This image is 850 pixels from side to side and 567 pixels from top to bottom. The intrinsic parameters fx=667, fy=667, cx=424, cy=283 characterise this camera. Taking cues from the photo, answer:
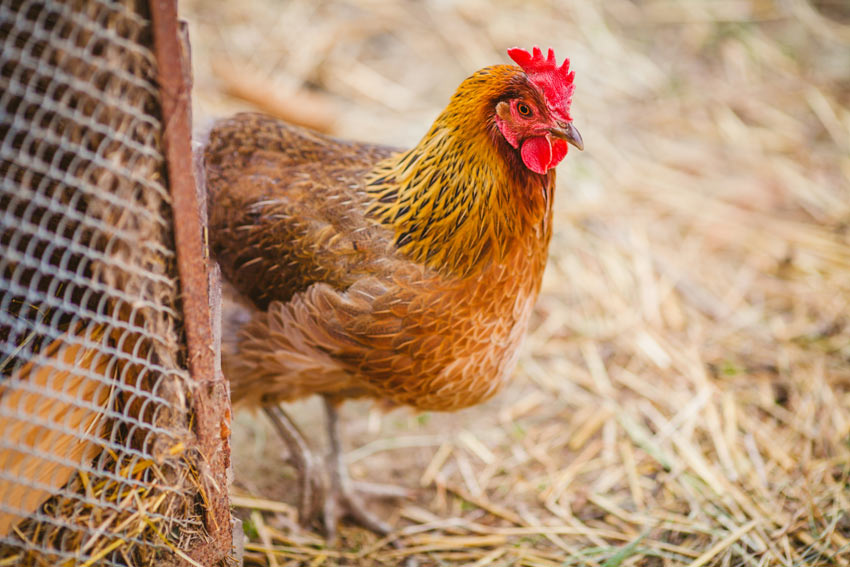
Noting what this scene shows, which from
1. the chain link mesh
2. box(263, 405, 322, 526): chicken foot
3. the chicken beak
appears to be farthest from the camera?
box(263, 405, 322, 526): chicken foot

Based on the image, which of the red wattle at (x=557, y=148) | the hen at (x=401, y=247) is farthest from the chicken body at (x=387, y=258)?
the red wattle at (x=557, y=148)

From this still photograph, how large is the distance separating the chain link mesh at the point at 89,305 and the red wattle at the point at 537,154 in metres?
1.12

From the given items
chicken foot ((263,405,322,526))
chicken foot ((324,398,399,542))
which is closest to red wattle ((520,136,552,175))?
chicken foot ((324,398,399,542))

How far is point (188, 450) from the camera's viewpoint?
175cm

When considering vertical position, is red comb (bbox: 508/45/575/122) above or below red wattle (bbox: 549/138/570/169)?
above

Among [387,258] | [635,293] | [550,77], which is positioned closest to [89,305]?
[387,258]

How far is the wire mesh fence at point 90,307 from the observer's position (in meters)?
1.42

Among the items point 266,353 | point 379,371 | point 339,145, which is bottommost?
point 266,353

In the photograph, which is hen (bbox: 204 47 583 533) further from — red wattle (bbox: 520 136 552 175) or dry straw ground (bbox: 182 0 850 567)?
dry straw ground (bbox: 182 0 850 567)

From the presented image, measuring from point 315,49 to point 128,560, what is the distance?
451 cm

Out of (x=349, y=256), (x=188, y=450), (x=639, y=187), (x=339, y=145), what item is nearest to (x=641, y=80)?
(x=639, y=187)

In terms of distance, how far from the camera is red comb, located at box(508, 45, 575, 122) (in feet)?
6.84

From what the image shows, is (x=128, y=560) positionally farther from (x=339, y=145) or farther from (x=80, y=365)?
(x=339, y=145)

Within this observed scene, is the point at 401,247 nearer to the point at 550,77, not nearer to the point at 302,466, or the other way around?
the point at 550,77
